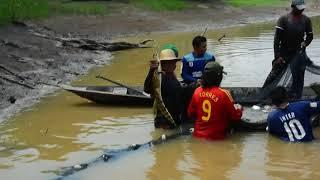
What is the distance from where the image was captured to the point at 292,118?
800 centimetres

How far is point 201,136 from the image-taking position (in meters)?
8.51

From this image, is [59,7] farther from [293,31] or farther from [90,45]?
[293,31]

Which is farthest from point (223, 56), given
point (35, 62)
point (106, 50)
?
point (35, 62)

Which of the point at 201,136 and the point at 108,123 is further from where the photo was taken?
the point at 108,123

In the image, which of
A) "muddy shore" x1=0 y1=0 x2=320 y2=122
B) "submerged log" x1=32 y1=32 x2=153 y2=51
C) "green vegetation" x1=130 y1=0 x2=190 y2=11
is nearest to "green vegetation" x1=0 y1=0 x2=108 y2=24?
"muddy shore" x1=0 y1=0 x2=320 y2=122

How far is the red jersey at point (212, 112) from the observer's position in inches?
317

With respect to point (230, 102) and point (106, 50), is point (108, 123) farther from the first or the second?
point (106, 50)

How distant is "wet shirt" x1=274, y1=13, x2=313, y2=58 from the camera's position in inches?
389

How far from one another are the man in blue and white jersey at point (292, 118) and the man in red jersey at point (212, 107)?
1.76ft

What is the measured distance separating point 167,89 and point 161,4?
1116 inches

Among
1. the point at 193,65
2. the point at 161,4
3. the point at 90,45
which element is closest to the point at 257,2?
the point at 161,4

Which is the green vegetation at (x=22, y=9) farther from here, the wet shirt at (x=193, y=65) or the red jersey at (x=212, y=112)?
the red jersey at (x=212, y=112)

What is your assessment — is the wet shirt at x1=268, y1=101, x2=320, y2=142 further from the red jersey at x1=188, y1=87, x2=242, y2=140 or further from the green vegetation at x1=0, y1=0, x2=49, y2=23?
the green vegetation at x1=0, y1=0, x2=49, y2=23

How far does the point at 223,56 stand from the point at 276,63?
33.2ft
